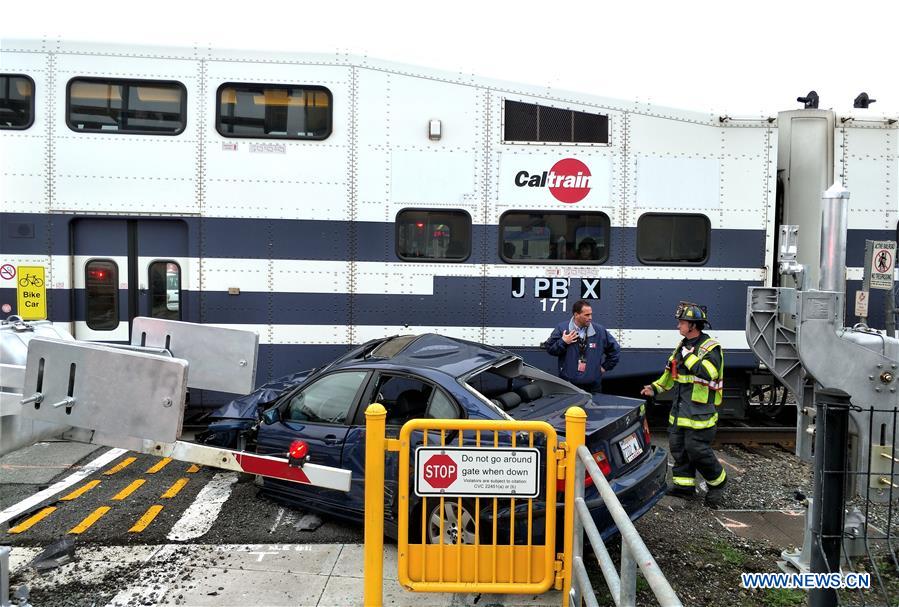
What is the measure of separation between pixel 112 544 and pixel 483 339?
4166 millimetres

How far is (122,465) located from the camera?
638 cm

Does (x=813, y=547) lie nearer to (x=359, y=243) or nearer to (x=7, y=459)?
(x=359, y=243)

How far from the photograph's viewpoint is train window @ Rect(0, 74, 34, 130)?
22.5 ft

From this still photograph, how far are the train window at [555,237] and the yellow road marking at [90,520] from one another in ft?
15.5

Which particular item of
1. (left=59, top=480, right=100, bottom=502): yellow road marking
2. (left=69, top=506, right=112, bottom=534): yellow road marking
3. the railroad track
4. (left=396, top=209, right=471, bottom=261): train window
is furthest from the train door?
the railroad track

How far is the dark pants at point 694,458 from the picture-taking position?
549cm

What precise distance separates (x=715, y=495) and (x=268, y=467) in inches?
158

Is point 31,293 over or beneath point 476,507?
over

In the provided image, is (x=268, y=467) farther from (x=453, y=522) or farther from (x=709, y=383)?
(x=709, y=383)

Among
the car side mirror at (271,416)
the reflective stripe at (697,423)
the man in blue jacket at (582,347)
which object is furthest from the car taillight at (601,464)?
the car side mirror at (271,416)

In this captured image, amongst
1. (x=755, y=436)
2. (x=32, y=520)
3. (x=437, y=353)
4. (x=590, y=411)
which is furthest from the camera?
(x=755, y=436)

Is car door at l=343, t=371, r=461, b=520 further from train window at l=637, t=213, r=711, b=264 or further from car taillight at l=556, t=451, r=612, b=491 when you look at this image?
train window at l=637, t=213, r=711, b=264

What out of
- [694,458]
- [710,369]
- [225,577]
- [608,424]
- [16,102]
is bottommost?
[225,577]

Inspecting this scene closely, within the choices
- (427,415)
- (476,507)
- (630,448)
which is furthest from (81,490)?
(630,448)
